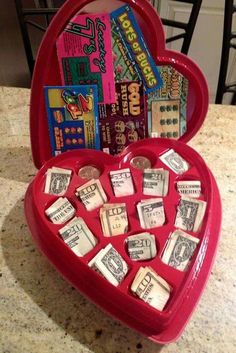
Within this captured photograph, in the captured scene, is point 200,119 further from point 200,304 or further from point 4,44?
point 4,44

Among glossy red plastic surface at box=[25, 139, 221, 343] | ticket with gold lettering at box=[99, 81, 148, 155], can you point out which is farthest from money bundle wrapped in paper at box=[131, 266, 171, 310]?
ticket with gold lettering at box=[99, 81, 148, 155]

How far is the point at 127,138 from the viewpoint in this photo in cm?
57

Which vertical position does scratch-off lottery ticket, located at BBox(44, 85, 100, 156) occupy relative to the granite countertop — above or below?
above

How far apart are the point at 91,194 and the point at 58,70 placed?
0.19 m

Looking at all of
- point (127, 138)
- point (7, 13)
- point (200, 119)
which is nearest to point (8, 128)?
point (127, 138)

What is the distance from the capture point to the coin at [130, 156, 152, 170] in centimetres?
54

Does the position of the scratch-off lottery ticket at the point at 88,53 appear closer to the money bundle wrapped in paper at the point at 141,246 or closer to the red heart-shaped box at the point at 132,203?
the red heart-shaped box at the point at 132,203

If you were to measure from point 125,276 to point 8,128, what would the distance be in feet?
1.42

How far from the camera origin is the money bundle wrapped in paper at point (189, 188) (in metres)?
0.49

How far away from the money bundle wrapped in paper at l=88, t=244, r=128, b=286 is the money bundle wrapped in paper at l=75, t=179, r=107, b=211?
0.07 metres

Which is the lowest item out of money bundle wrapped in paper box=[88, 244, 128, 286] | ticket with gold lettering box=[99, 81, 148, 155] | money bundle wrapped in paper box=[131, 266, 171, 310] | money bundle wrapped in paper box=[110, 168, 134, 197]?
money bundle wrapped in paper box=[131, 266, 171, 310]

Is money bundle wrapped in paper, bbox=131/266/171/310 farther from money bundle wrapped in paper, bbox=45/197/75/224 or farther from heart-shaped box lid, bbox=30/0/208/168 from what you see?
heart-shaped box lid, bbox=30/0/208/168

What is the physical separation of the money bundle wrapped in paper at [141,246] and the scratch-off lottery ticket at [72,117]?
0.63 feet

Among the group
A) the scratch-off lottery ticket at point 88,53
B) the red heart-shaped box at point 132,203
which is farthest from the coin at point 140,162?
the scratch-off lottery ticket at point 88,53
